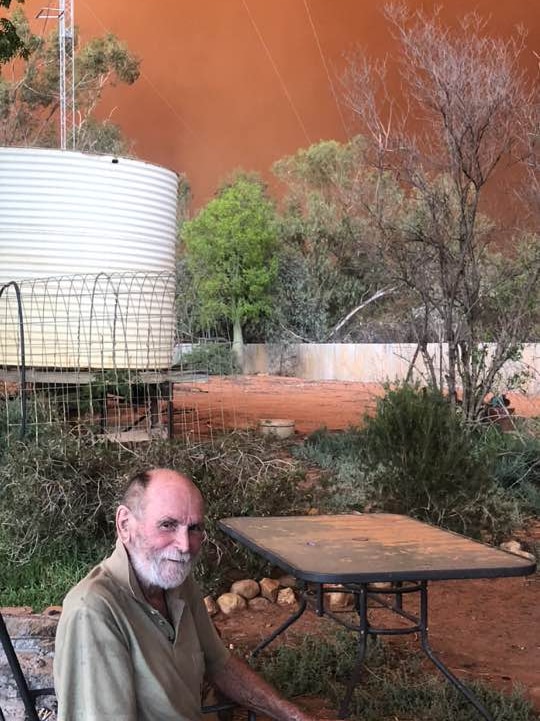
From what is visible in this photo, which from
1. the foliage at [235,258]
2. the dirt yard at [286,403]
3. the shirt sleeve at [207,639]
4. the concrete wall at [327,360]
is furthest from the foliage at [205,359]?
the foliage at [235,258]

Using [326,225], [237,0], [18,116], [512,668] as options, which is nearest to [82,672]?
[512,668]

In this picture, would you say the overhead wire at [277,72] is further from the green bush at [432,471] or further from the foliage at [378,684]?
the foliage at [378,684]

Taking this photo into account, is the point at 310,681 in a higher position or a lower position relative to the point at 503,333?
lower

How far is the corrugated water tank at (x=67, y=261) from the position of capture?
8094 mm

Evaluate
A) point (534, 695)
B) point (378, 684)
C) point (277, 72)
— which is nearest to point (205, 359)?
point (378, 684)

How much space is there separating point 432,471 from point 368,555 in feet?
9.74

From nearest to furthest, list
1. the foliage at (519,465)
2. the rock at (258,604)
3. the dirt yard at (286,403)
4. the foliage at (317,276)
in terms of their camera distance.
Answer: the rock at (258,604)
the foliage at (519,465)
the dirt yard at (286,403)
the foliage at (317,276)

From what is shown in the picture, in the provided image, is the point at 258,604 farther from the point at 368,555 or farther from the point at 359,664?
the point at 368,555

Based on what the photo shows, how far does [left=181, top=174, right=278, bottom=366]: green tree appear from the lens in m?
28.2

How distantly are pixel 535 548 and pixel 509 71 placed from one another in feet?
15.8

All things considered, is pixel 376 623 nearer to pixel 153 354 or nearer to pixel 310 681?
pixel 310 681

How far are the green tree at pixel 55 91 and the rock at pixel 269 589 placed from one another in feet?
102

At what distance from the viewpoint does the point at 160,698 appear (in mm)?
1932

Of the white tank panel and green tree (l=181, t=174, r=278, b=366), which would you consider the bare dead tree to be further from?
green tree (l=181, t=174, r=278, b=366)
